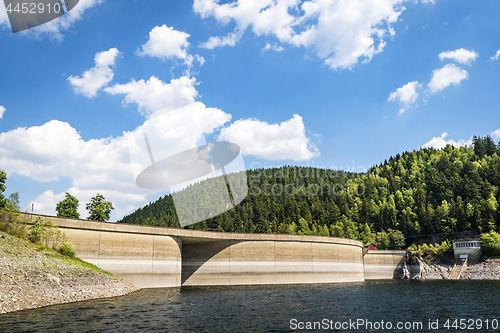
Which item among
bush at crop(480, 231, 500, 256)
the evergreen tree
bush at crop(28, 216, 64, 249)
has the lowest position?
bush at crop(480, 231, 500, 256)

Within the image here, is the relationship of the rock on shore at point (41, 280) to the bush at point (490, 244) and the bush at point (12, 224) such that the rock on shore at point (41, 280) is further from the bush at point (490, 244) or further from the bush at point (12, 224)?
the bush at point (490, 244)

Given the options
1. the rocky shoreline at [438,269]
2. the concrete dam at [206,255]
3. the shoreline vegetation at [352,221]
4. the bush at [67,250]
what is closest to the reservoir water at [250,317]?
the shoreline vegetation at [352,221]

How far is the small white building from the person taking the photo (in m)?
95.4

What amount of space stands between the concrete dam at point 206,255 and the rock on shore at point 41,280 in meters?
8.07

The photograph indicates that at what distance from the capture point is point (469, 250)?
9650 cm

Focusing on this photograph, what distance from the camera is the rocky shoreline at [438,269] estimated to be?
8725cm

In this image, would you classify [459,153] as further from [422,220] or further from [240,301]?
[240,301]

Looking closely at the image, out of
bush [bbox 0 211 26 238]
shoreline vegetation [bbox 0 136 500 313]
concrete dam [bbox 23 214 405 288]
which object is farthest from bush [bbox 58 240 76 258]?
bush [bbox 0 211 26 238]

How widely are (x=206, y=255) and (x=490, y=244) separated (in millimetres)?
82541

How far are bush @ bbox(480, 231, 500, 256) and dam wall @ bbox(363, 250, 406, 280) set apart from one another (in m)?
22.0

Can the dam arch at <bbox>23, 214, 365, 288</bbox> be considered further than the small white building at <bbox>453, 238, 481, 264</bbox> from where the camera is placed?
No

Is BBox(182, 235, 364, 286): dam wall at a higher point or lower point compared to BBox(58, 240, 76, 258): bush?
lower

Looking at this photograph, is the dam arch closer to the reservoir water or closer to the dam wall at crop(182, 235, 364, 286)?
the dam wall at crop(182, 235, 364, 286)

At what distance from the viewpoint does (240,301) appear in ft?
120
